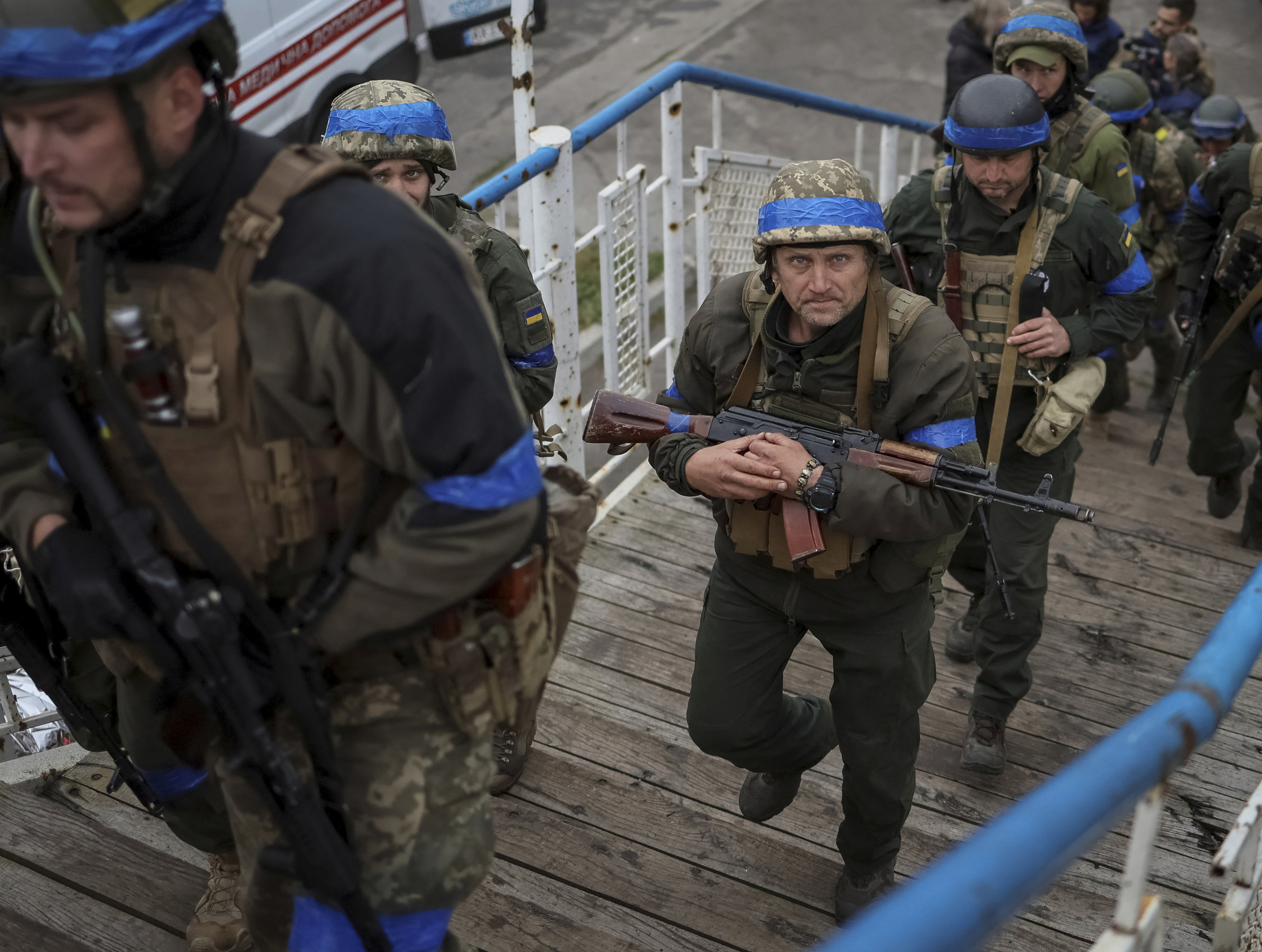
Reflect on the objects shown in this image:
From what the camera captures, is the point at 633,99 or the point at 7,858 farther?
the point at 633,99

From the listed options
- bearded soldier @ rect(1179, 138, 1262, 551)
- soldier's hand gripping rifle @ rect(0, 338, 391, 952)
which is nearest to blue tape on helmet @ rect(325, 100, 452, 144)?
soldier's hand gripping rifle @ rect(0, 338, 391, 952)

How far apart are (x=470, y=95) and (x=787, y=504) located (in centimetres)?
1070

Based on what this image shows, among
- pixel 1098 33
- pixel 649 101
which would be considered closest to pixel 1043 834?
pixel 649 101

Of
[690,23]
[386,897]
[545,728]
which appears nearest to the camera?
[386,897]

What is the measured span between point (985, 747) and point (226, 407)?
2791mm

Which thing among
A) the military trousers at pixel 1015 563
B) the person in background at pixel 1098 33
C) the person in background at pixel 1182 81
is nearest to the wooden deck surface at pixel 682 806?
the military trousers at pixel 1015 563

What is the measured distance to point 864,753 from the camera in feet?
9.97

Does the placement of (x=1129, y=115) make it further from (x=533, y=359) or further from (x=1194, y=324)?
(x=533, y=359)

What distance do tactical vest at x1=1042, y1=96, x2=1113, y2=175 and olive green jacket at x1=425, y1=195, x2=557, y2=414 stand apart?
239 centimetres

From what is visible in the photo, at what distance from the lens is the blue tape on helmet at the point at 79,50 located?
154cm

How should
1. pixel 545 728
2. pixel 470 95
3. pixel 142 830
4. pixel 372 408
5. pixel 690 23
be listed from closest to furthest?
pixel 372 408 < pixel 142 830 < pixel 545 728 < pixel 470 95 < pixel 690 23

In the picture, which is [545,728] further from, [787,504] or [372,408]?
[372,408]

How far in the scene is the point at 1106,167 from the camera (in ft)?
15.4

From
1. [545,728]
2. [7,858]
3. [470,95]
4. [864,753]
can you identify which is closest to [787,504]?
[864,753]
